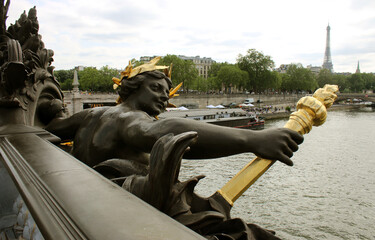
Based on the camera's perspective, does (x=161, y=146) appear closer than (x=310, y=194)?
Yes

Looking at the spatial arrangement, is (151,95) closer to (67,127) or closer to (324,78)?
(67,127)

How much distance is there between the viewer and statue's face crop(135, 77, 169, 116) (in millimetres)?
2316

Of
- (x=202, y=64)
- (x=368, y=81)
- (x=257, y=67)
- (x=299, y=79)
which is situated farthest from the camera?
(x=202, y=64)

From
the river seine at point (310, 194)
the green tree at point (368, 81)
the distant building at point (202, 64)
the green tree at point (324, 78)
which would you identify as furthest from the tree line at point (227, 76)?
the green tree at point (368, 81)

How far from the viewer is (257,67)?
218ft

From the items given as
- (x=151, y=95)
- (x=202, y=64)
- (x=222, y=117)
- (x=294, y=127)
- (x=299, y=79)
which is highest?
(x=202, y=64)

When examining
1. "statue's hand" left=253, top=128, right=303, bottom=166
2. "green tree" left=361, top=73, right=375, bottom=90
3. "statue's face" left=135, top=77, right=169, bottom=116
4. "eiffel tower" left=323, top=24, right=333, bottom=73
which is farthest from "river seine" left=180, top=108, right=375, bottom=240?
"eiffel tower" left=323, top=24, right=333, bottom=73

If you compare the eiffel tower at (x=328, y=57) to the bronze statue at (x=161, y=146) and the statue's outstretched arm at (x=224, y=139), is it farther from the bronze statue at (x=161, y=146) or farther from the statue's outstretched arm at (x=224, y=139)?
the statue's outstretched arm at (x=224, y=139)

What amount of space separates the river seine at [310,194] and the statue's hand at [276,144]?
28.3ft

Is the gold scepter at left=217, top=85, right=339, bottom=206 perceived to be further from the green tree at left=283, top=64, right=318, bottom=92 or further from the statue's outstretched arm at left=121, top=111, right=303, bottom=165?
the green tree at left=283, top=64, right=318, bottom=92

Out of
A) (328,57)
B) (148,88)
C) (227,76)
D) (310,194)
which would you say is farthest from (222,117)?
(328,57)

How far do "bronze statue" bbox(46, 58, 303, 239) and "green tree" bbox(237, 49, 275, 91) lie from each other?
64.6 meters

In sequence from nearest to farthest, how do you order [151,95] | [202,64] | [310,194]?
1. [151,95]
2. [310,194]
3. [202,64]

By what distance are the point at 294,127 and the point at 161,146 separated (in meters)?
0.98
